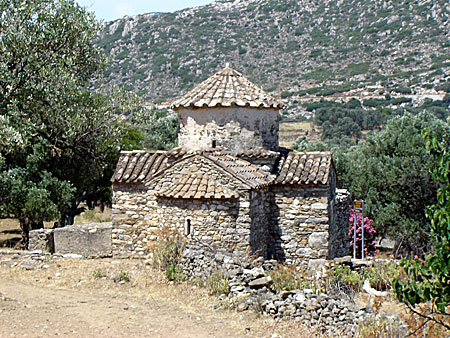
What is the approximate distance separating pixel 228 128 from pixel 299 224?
10.5ft

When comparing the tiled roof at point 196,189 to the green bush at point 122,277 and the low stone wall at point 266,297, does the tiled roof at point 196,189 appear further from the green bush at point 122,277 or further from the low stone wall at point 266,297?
the green bush at point 122,277

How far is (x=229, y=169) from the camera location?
41.8 feet

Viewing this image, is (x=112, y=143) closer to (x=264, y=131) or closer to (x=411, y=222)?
(x=264, y=131)

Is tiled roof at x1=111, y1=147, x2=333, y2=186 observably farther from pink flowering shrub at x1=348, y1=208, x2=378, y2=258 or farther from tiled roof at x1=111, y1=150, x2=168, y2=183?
pink flowering shrub at x1=348, y1=208, x2=378, y2=258

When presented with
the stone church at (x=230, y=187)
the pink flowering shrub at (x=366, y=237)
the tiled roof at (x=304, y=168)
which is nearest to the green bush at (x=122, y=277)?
the stone church at (x=230, y=187)

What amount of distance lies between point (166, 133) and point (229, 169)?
22402mm

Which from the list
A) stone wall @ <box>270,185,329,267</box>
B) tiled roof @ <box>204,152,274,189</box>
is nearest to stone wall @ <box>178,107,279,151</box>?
tiled roof @ <box>204,152,274,189</box>

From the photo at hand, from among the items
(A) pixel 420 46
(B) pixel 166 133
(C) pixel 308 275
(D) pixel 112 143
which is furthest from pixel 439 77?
(C) pixel 308 275

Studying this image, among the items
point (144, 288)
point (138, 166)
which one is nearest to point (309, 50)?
point (138, 166)

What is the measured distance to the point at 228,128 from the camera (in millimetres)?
14039

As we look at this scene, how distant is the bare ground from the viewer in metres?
8.36

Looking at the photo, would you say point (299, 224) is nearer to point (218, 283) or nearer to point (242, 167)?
point (242, 167)

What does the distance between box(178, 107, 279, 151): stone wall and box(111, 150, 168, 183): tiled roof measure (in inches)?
42.0

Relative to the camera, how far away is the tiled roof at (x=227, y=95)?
13906 mm
